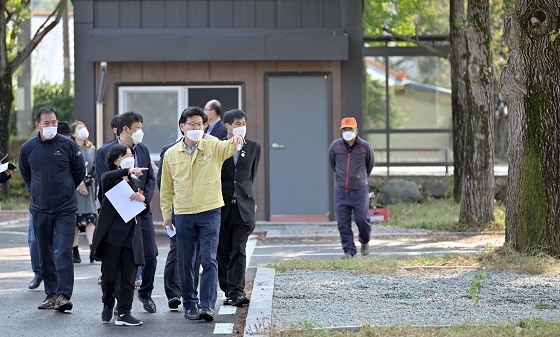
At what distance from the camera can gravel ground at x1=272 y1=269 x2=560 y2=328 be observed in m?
8.98

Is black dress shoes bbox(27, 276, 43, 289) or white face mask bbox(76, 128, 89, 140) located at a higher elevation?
white face mask bbox(76, 128, 89, 140)

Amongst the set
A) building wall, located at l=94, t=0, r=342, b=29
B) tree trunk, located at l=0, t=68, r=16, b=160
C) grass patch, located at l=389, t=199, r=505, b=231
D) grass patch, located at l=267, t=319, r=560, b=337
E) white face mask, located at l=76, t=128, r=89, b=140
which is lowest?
grass patch, located at l=267, t=319, r=560, b=337

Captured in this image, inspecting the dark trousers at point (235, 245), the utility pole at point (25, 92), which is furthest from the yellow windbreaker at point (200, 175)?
the utility pole at point (25, 92)

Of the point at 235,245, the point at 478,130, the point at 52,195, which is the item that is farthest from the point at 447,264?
the point at 478,130

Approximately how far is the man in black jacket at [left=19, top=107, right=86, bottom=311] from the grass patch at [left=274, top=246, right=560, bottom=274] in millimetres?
2517

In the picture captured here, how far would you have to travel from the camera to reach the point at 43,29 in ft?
87.0

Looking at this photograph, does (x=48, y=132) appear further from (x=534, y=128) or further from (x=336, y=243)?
(x=336, y=243)

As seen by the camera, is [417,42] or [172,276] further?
[417,42]

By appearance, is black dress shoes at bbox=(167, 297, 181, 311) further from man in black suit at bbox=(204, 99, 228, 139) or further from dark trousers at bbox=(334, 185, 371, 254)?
dark trousers at bbox=(334, 185, 371, 254)

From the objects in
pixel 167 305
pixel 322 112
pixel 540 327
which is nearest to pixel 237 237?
pixel 167 305

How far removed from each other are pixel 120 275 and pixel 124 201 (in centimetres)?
66

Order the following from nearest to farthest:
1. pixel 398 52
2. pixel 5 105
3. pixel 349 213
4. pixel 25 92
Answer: pixel 349 213
pixel 5 105
pixel 398 52
pixel 25 92

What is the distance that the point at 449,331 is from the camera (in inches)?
324

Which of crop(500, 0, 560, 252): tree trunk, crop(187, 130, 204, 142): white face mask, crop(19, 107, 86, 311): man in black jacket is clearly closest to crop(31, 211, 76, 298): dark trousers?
crop(19, 107, 86, 311): man in black jacket
